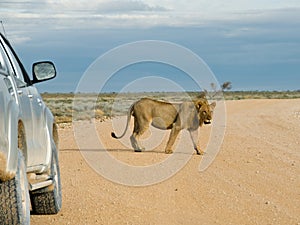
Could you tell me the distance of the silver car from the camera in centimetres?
658

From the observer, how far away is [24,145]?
7.72 m

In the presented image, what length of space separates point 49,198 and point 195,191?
277cm

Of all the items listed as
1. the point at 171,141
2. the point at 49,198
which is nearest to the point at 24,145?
the point at 49,198

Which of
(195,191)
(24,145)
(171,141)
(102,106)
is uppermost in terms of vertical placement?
(102,106)

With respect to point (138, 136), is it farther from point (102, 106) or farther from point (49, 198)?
point (102, 106)

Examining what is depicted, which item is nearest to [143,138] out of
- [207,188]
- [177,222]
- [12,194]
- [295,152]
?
[295,152]

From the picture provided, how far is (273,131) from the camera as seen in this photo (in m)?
23.4

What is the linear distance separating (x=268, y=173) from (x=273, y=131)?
9.79 metres

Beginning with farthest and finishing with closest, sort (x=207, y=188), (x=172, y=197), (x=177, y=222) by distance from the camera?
(x=207, y=188)
(x=172, y=197)
(x=177, y=222)

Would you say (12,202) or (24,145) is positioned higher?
(24,145)

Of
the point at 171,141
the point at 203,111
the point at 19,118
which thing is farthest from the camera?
the point at 203,111

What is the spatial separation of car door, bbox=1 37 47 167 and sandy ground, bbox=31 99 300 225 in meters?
1.02

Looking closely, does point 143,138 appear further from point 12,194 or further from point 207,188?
point 12,194

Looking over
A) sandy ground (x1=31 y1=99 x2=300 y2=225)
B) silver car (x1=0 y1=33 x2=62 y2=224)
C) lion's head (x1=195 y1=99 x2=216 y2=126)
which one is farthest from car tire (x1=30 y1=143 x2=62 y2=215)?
lion's head (x1=195 y1=99 x2=216 y2=126)
